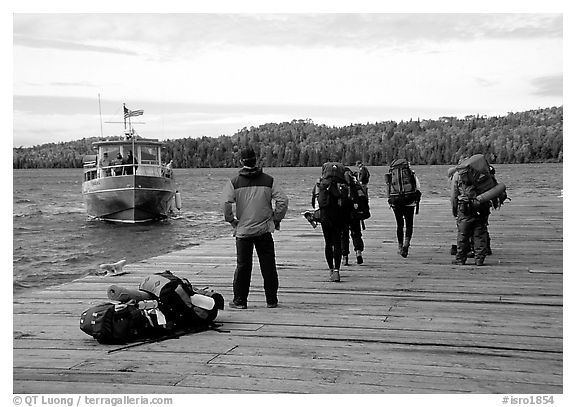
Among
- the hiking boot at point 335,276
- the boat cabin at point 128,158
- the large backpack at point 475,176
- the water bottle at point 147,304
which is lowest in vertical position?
the hiking boot at point 335,276

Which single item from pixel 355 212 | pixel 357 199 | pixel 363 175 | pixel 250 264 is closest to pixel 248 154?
pixel 250 264

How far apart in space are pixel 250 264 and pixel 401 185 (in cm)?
366

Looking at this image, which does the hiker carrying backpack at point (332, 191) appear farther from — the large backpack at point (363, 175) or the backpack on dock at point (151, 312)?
the large backpack at point (363, 175)

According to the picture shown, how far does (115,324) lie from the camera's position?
6.27 meters

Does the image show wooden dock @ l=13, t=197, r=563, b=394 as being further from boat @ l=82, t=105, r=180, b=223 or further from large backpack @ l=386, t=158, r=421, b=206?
boat @ l=82, t=105, r=180, b=223

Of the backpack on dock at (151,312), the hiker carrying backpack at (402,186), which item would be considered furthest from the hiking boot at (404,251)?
the backpack on dock at (151,312)

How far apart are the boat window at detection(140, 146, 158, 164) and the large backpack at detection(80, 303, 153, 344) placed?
32.0 meters

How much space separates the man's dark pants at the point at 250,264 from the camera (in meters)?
7.53

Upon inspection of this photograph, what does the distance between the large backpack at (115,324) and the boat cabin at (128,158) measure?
30.8m

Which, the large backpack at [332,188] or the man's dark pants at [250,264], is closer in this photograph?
the man's dark pants at [250,264]

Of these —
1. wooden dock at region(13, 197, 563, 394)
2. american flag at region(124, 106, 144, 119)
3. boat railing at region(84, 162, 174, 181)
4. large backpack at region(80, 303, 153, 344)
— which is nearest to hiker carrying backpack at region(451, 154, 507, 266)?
wooden dock at region(13, 197, 563, 394)

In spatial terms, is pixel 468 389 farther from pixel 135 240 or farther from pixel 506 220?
pixel 135 240

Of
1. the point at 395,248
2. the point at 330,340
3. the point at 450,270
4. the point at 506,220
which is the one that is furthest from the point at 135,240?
the point at 330,340
